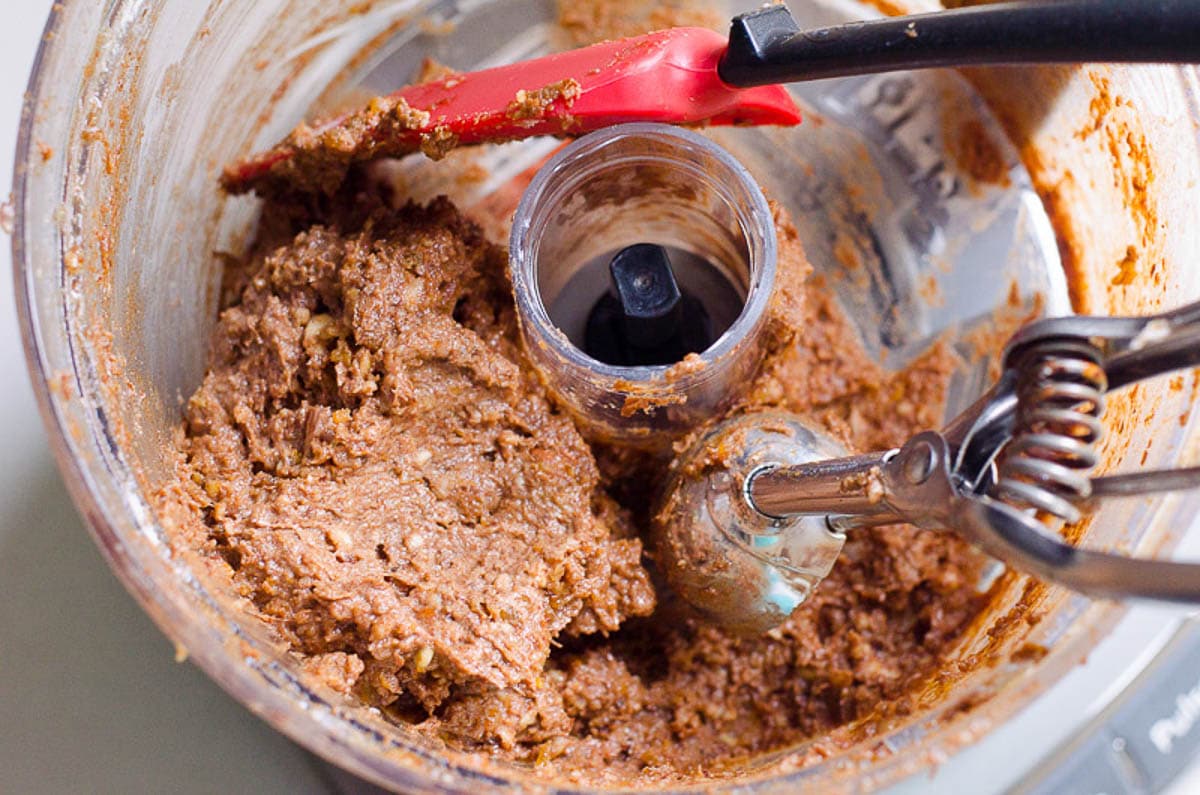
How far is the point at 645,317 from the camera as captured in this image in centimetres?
105

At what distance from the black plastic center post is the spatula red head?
0.15m

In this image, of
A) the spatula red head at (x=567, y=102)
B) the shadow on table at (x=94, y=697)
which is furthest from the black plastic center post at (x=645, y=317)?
the shadow on table at (x=94, y=697)

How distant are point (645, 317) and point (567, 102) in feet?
0.76

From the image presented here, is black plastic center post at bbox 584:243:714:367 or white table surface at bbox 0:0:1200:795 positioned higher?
black plastic center post at bbox 584:243:714:367

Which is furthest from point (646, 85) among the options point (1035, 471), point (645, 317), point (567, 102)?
point (1035, 471)

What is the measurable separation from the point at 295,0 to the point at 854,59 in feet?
2.00

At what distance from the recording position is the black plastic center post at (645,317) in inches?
41.5

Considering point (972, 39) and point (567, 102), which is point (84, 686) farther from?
point (972, 39)

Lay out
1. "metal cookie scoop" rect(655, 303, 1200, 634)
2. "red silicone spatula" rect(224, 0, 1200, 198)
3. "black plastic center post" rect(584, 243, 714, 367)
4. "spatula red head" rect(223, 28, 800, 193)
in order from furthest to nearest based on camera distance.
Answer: "black plastic center post" rect(584, 243, 714, 367) → "spatula red head" rect(223, 28, 800, 193) → "red silicone spatula" rect(224, 0, 1200, 198) → "metal cookie scoop" rect(655, 303, 1200, 634)

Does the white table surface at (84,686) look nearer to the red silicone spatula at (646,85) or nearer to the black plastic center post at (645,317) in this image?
the red silicone spatula at (646,85)

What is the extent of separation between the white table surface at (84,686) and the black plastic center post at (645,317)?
1.76ft

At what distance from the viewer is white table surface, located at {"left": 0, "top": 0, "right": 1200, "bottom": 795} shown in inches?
38.1

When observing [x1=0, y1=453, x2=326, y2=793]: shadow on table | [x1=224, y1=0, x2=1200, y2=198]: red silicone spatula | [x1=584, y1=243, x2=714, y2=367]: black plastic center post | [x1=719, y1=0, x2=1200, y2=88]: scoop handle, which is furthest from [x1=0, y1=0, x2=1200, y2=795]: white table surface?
[x1=719, y1=0, x2=1200, y2=88]: scoop handle

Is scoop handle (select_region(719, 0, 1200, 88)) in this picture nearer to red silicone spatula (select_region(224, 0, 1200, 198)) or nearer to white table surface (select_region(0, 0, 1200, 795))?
red silicone spatula (select_region(224, 0, 1200, 198))
